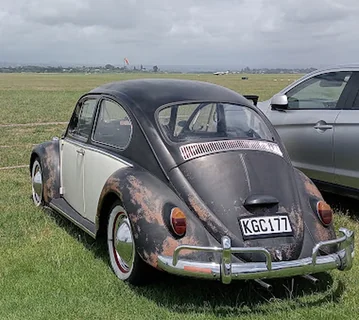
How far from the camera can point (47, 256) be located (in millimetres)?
5129

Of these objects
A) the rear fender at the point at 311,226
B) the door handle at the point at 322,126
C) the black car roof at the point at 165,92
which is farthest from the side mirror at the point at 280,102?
the rear fender at the point at 311,226

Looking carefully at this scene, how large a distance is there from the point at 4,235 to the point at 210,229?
277cm

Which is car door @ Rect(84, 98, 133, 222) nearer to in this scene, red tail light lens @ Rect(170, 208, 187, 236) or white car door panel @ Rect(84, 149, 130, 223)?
white car door panel @ Rect(84, 149, 130, 223)

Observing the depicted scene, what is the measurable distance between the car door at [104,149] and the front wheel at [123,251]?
42 cm

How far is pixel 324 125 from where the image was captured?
Result: 20.9 ft

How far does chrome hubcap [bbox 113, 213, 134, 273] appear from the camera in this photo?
4.30m

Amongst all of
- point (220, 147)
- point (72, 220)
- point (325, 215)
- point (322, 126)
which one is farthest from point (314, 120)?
point (72, 220)

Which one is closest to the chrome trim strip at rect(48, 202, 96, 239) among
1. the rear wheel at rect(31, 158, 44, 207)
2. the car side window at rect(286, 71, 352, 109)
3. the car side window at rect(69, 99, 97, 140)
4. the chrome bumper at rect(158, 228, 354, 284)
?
the rear wheel at rect(31, 158, 44, 207)

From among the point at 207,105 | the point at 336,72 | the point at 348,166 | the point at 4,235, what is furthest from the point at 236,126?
the point at 4,235

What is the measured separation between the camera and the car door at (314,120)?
634 cm

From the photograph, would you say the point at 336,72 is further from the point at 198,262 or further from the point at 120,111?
the point at 198,262

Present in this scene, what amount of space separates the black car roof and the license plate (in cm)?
141

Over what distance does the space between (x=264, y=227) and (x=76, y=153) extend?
2463 mm

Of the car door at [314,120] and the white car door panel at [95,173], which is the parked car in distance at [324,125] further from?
the white car door panel at [95,173]
